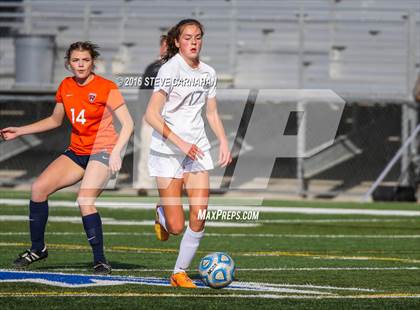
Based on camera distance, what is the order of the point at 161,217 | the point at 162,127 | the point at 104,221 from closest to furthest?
1. the point at 162,127
2. the point at 161,217
3. the point at 104,221

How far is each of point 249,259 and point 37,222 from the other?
7.43 ft

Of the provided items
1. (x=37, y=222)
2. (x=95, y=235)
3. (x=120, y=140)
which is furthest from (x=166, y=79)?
(x=37, y=222)

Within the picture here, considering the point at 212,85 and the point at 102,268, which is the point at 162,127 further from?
the point at 102,268

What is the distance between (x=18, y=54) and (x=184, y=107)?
15935 millimetres

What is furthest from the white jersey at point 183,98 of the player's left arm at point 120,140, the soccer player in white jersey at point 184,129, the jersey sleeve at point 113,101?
the jersey sleeve at point 113,101

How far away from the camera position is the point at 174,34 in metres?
8.82

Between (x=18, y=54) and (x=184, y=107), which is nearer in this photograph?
(x=184, y=107)

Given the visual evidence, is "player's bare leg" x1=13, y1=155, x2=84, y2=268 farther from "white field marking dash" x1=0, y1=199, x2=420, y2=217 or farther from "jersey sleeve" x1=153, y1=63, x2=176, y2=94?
"white field marking dash" x1=0, y1=199, x2=420, y2=217

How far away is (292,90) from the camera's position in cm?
2256

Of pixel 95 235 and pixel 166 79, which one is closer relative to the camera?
pixel 166 79

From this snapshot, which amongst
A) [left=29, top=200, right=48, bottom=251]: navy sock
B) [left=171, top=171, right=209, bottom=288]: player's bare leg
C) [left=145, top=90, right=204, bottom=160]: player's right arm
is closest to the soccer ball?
[left=171, top=171, right=209, bottom=288]: player's bare leg

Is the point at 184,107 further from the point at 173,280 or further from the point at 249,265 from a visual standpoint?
the point at 249,265

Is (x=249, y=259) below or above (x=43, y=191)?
below

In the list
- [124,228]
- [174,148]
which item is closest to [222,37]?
[124,228]
